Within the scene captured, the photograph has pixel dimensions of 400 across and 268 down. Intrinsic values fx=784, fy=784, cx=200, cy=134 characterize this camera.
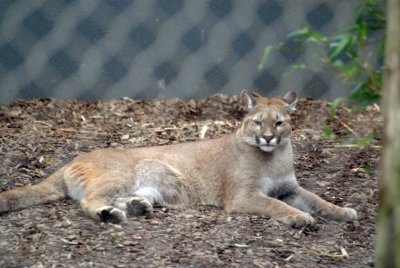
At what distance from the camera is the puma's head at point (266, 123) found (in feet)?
13.5

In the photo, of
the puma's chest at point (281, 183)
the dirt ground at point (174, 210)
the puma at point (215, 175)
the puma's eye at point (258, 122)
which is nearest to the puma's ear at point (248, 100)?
the puma at point (215, 175)

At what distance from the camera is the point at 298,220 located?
3643mm

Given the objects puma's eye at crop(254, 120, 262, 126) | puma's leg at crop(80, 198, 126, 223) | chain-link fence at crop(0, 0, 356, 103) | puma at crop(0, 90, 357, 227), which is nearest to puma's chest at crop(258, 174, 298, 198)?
puma at crop(0, 90, 357, 227)

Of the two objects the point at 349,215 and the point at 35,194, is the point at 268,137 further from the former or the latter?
the point at 35,194

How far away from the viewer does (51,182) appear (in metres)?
3.86

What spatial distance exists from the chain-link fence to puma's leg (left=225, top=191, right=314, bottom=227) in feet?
3.02

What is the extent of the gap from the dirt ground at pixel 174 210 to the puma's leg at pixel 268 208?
73mm

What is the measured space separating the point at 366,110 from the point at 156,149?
157 cm

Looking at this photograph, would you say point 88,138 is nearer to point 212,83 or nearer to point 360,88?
point 212,83

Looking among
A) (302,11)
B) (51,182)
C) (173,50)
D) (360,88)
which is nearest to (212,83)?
(173,50)

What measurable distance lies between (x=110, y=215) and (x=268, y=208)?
0.83 meters

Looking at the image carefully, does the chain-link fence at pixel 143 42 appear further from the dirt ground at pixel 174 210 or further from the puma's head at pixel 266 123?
the puma's head at pixel 266 123

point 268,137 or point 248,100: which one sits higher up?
point 248,100

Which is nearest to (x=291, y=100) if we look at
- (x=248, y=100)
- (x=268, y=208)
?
(x=248, y=100)
